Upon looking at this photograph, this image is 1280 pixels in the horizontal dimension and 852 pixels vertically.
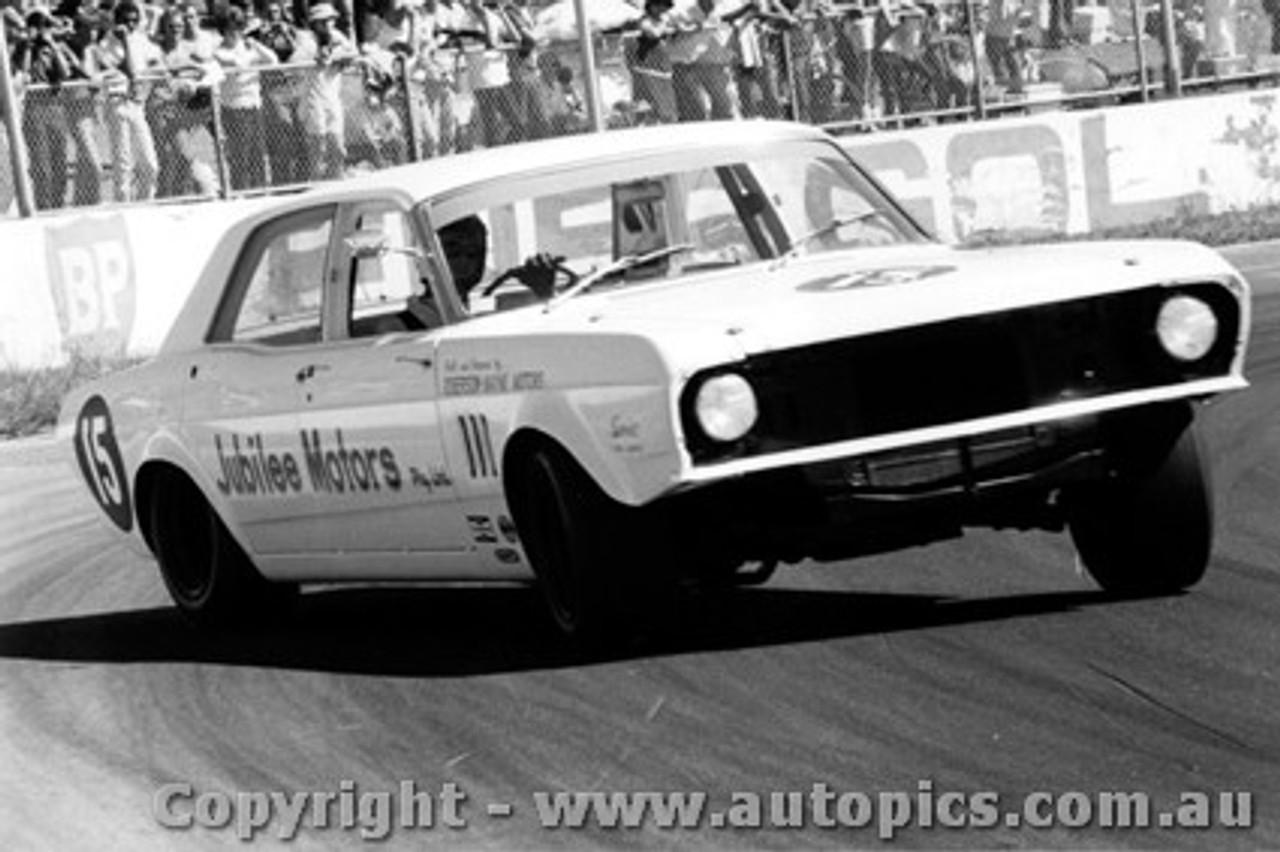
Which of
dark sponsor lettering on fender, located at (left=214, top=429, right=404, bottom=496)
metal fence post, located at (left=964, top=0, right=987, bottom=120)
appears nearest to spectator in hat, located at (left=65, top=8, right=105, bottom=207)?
metal fence post, located at (left=964, top=0, right=987, bottom=120)

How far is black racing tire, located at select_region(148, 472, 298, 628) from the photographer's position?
9.83 m

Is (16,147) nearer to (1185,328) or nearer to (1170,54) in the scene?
(1170,54)

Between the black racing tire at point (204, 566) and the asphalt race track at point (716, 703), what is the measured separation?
5.6 inches

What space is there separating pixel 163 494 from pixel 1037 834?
5057 mm

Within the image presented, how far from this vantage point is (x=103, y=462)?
34.1ft

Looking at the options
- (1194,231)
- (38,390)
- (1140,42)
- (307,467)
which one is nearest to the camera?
(307,467)

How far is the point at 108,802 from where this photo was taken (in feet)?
23.1

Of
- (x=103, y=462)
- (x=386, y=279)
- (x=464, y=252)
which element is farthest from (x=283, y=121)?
(x=464, y=252)

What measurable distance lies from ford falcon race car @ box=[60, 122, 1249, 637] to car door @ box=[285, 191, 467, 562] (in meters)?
0.01

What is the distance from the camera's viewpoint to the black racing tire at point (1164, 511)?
8156 millimetres

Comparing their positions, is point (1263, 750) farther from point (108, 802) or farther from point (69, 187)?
point (69, 187)

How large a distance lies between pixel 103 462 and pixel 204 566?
645 millimetres

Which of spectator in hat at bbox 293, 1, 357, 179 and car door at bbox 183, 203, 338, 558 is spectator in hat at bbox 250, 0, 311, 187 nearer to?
spectator in hat at bbox 293, 1, 357, 179

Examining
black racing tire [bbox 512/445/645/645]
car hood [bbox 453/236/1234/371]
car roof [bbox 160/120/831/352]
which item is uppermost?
car roof [bbox 160/120/831/352]
